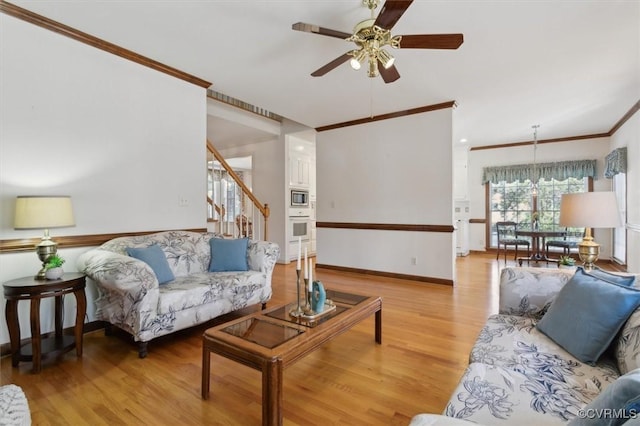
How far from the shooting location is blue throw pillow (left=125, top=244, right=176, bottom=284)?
2.50 m

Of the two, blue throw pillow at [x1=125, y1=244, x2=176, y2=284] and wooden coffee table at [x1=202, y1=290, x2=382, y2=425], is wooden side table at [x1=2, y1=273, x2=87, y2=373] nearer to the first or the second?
blue throw pillow at [x1=125, y1=244, x2=176, y2=284]

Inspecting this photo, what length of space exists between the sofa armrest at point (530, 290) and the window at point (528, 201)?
17.4 ft

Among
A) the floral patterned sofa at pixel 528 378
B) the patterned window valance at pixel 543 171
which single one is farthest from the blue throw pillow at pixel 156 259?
the patterned window valance at pixel 543 171

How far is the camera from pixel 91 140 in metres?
2.72

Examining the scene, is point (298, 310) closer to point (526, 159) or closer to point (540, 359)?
point (540, 359)

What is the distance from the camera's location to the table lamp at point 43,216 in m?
2.09

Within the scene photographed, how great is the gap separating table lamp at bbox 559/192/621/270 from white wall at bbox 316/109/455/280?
2.12 metres

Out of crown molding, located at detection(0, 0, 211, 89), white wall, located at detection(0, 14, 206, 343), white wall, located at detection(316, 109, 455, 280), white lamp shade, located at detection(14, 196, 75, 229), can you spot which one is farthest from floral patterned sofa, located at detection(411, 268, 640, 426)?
crown molding, located at detection(0, 0, 211, 89)

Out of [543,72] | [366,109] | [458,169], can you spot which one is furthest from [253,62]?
[458,169]

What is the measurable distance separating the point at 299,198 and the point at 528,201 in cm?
499

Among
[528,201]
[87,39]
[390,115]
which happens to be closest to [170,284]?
[87,39]

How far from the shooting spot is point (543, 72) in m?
3.33

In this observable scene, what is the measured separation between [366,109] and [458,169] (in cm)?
309

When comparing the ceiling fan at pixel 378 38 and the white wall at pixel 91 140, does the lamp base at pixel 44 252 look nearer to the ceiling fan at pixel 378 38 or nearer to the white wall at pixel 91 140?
the white wall at pixel 91 140
